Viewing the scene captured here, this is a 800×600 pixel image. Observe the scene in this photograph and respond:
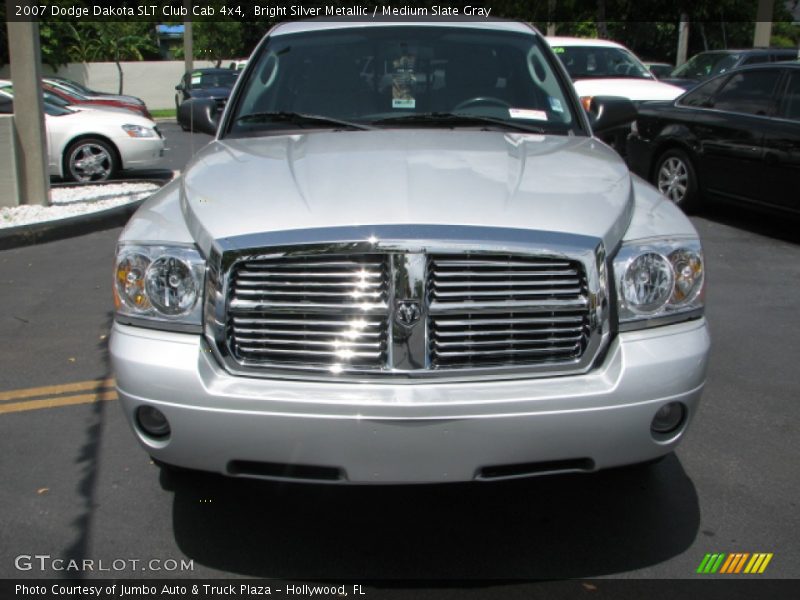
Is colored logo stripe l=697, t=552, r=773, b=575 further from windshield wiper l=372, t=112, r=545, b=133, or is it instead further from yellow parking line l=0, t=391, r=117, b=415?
yellow parking line l=0, t=391, r=117, b=415

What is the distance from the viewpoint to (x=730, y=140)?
919 cm

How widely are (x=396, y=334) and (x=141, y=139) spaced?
37.6 ft

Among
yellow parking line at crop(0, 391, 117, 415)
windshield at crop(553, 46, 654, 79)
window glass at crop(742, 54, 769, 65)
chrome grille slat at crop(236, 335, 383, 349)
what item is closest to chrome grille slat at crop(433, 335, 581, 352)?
chrome grille slat at crop(236, 335, 383, 349)

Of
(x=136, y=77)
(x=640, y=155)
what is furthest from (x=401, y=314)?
(x=136, y=77)

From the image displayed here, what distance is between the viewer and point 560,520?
3592 mm

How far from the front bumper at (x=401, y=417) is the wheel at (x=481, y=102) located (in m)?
1.86

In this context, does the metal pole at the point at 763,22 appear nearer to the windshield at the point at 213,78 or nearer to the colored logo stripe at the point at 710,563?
the windshield at the point at 213,78

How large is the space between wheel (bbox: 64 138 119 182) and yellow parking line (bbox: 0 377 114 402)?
8.94 meters

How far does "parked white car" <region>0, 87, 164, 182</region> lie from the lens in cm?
1312

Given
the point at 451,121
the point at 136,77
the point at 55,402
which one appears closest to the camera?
the point at 451,121

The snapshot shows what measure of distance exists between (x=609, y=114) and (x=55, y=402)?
322 centimetres

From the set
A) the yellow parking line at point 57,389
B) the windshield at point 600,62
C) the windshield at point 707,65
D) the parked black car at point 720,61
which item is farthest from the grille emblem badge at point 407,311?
the windshield at point 707,65

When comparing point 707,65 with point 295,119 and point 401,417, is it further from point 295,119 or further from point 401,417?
point 401,417

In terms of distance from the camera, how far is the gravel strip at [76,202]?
31.8 ft
